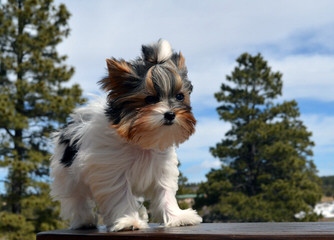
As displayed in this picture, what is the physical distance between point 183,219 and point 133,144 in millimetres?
845

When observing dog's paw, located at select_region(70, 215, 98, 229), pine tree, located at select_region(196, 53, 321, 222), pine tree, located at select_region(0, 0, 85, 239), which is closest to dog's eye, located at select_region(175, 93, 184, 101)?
dog's paw, located at select_region(70, 215, 98, 229)

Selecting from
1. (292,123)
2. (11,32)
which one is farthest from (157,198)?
(292,123)

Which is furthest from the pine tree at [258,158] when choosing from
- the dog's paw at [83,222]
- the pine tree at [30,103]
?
the dog's paw at [83,222]

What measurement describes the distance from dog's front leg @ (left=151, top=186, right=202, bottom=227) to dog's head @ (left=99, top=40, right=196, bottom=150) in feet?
1.98

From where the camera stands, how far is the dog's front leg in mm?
3895

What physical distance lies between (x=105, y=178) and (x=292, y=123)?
2596 cm

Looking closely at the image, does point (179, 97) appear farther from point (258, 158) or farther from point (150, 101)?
point (258, 158)

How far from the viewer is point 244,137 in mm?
27219

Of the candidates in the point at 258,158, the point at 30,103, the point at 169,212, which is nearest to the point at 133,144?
the point at 169,212

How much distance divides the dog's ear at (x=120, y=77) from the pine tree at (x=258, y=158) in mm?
21669

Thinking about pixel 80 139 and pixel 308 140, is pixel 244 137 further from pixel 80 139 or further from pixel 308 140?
pixel 80 139

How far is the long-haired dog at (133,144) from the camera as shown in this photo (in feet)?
11.3

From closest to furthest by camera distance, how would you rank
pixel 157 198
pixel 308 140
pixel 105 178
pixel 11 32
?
pixel 105 178, pixel 157 198, pixel 11 32, pixel 308 140

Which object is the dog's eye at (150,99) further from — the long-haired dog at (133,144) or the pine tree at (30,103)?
the pine tree at (30,103)
